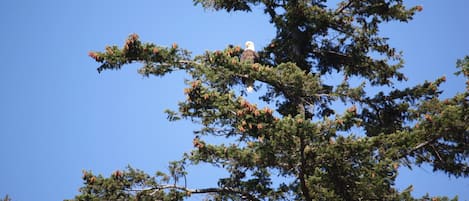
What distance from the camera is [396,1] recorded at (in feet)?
39.4

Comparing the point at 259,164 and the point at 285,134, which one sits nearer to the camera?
the point at 285,134

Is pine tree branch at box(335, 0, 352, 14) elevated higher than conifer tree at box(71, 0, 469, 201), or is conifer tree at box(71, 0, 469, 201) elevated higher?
pine tree branch at box(335, 0, 352, 14)

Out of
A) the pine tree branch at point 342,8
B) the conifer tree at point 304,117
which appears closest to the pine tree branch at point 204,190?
the conifer tree at point 304,117

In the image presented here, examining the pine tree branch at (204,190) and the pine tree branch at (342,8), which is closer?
the pine tree branch at (204,190)

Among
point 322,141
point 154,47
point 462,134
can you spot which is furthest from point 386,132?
point 154,47

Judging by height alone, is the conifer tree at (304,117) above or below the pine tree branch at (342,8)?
below

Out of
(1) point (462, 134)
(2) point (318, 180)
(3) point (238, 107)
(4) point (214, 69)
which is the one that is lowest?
(2) point (318, 180)

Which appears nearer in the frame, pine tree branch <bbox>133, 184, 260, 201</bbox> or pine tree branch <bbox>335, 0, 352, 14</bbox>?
pine tree branch <bbox>133, 184, 260, 201</bbox>

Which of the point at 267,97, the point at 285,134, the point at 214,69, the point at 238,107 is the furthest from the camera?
the point at 267,97

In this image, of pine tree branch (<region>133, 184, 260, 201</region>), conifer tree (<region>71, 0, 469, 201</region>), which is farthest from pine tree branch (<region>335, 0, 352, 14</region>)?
pine tree branch (<region>133, 184, 260, 201</region>)

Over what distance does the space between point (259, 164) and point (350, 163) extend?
5.74 feet

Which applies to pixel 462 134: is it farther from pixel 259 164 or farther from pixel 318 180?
pixel 259 164

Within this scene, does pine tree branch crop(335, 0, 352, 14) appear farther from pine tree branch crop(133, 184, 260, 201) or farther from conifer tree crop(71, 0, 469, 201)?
pine tree branch crop(133, 184, 260, 201)

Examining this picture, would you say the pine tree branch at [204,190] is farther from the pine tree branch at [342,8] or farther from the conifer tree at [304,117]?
the pine tree branch at [342,8]
